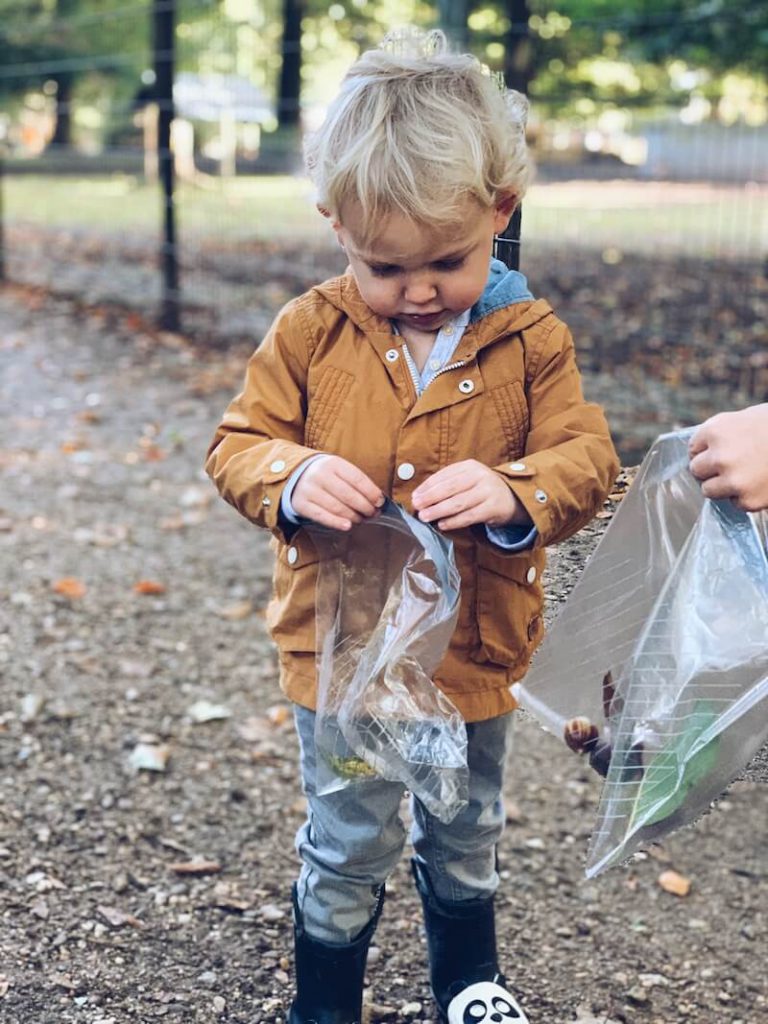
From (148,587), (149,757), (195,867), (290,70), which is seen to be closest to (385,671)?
(195,867)

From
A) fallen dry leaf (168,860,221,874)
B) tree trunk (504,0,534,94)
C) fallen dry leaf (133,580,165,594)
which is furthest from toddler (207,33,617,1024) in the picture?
tree trunk (504,0,534,94)

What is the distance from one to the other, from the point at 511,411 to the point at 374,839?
0.67 meters

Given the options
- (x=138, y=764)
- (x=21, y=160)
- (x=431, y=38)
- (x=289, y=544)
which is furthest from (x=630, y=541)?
(x=21, y=160)

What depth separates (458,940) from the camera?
208cm

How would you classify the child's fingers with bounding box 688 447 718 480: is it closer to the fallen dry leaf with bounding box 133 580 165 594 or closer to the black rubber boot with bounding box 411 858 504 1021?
the black rubber boot with bounding box 411 858 504 1021

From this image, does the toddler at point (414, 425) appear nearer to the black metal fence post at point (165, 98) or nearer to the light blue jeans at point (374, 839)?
the light blue jeans at point (374, 839)

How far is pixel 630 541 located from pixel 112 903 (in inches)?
50.4

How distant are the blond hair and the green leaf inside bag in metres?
0.75

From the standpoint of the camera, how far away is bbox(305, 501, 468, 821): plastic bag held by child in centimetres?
176

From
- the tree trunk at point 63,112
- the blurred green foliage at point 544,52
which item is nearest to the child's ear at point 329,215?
the blurred green foliage at point 544,52

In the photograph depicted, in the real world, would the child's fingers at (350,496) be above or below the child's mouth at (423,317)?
below

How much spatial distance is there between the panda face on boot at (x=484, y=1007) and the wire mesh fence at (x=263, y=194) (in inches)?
171

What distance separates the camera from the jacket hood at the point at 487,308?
1.77 meters

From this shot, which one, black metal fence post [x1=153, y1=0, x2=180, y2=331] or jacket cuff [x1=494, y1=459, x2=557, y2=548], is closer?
jacket cuff [x1=494, y1=459, x2=557, y2=548]
